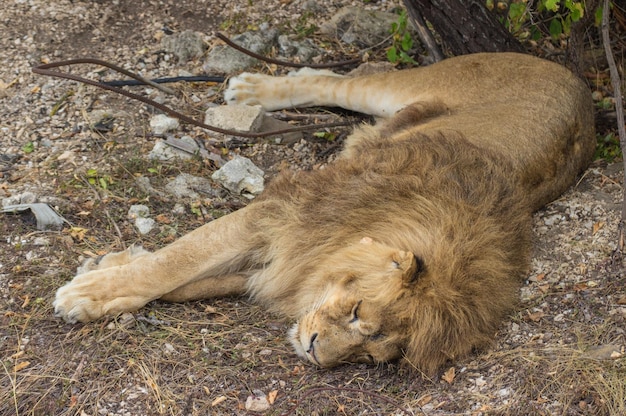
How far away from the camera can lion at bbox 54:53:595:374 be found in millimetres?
3174

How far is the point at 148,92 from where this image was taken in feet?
17.1

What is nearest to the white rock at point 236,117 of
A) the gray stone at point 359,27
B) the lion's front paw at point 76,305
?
the gray stone at point 359,27

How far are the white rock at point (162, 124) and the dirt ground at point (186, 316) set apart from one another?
0.17 feet

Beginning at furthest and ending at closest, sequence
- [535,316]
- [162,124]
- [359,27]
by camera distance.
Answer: [359,27]
[162,124]
[535,316]

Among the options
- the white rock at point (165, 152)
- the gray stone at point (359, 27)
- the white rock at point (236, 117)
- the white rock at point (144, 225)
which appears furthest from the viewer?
the gray stone at point (359, 27)

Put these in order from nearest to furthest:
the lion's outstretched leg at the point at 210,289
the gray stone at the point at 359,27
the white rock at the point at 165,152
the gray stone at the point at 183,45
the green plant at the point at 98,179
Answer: the lion's outstretched leg at the point at 210,289 → the green plant at the point at 98,179 → the white rock at the point at 165,152 → the gray stone at the point at 183,45 → the gray stone at the point at 359,27

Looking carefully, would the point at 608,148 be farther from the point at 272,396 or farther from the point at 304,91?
the point at 272,396

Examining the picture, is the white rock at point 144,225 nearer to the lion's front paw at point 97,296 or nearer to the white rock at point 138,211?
the white rock at point 138,211

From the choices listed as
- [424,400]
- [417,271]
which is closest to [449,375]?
[424,400]

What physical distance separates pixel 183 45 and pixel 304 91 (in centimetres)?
89

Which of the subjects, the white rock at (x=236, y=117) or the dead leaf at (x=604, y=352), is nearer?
the dead leaf at (x=604, y=352)

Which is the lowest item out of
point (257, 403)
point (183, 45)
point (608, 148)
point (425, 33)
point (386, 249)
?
point (608, 148)

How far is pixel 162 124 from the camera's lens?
16.0ft

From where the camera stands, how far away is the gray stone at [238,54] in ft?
18.1
